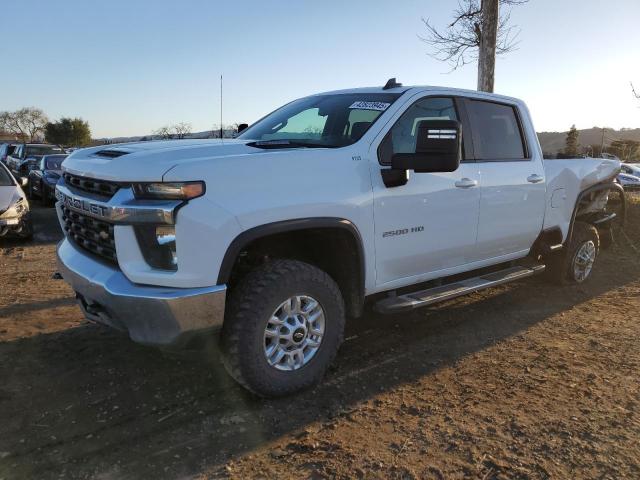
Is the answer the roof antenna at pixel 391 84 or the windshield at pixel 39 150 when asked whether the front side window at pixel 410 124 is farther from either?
the windshield at pixel 39 150

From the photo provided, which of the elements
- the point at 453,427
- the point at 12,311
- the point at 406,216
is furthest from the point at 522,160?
the point at 12,311

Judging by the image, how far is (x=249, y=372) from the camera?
10.3ft

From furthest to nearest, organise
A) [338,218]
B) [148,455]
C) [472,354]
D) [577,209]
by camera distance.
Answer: [577,209]
[472,354]
[338,218]
[148,455]

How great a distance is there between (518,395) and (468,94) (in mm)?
2529

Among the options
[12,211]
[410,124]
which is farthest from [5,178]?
[410,124]

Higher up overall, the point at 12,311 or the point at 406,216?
the point at 406,216

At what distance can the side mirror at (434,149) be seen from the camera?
11.1 feet

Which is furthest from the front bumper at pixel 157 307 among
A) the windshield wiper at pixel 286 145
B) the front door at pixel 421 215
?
the front door at pixel 421 215

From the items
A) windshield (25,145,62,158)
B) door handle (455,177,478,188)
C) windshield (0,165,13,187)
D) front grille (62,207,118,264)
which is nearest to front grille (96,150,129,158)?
front grille (62,207,118,264)

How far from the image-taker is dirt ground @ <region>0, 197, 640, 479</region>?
9.03ft

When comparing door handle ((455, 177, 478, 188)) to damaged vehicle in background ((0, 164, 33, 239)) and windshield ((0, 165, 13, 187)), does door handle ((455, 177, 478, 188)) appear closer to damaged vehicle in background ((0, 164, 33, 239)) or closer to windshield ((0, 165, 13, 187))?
damaged vehicle in background ((0, 164, 33, 239))

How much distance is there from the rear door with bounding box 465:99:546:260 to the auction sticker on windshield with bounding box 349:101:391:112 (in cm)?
102

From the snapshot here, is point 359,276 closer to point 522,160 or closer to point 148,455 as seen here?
point 148,455

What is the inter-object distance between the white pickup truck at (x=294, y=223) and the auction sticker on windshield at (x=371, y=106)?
0.01 metres
